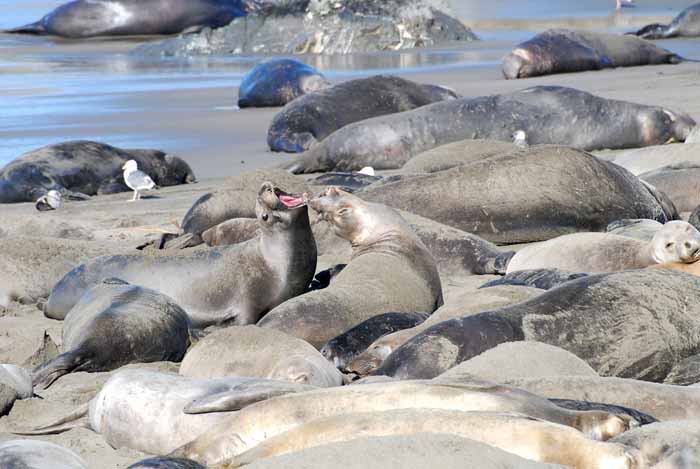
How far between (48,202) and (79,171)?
1.01 metres

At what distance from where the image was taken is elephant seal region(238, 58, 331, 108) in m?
12.6

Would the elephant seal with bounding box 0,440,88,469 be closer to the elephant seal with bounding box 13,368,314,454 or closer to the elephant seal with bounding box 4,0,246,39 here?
the elephant seal with bounding box 13,368,314,454

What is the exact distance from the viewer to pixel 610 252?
17.4 feet

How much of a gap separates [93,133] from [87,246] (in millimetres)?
4996

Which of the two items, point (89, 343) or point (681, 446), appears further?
point (89, 343)

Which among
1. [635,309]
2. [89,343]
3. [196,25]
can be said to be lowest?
[196,25]

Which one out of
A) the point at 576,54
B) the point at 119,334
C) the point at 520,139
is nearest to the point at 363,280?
the point at 119,334

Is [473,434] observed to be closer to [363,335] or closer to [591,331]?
[591,331]

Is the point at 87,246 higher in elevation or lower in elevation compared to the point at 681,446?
lower

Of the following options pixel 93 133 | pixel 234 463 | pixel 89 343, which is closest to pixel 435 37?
pixel 93 133

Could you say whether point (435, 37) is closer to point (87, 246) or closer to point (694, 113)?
point (694, 113)

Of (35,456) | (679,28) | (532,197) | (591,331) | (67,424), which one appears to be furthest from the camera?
(679,28)

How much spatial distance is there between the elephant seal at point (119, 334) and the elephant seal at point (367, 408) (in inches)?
60.1

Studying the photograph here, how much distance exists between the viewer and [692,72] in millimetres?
13211
